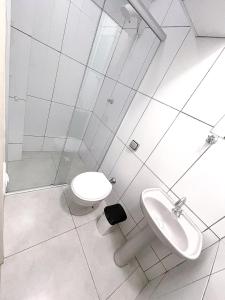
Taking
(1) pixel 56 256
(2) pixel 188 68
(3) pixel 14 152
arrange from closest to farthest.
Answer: (2) pixel 188 68 → (1) pixel 56 256 → (3) pixel 14 152

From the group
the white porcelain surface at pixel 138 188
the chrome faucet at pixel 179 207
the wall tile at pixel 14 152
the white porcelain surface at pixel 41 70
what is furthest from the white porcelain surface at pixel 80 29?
the chrome faucet at pixel 179 207

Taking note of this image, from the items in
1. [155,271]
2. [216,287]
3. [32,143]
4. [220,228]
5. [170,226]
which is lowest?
[155,271]

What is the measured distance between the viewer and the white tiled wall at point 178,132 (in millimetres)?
1030

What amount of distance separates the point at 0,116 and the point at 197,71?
3.93ft

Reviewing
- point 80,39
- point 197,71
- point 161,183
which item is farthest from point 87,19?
point 161,183

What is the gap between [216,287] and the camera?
31.1 inches

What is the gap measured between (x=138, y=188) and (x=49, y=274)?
3.18ft

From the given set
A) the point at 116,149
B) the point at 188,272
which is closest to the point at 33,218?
the point at 116,149

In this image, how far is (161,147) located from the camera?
1338 millimetres

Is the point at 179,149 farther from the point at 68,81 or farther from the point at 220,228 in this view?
the point at 68,81

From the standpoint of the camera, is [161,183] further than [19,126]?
No

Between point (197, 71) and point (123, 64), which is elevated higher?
point (197, 71)

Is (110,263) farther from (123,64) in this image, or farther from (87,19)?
(87,19)

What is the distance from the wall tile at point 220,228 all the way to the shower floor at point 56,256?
880mm
